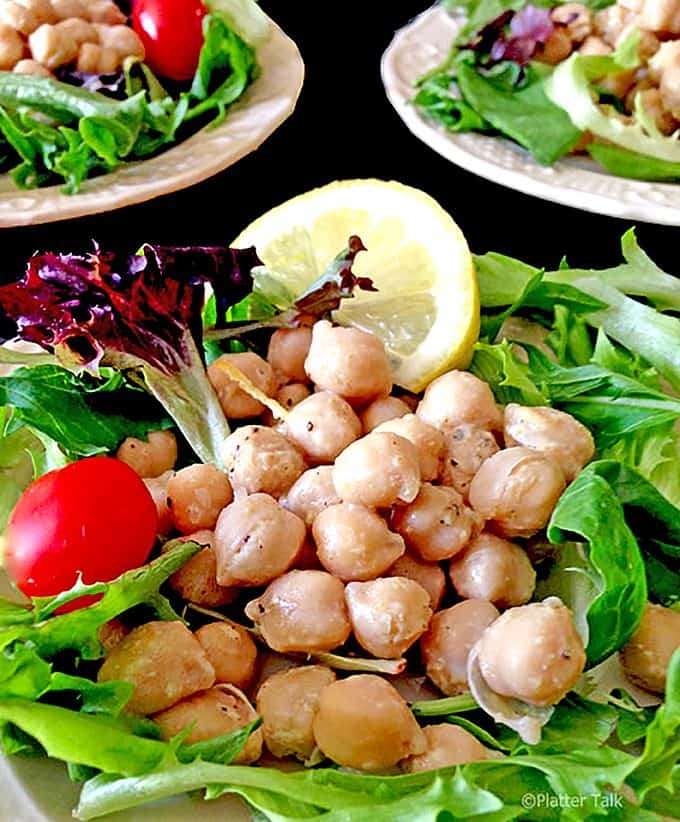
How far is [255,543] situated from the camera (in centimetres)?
114

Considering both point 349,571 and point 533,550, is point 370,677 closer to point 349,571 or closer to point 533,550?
point 349,571

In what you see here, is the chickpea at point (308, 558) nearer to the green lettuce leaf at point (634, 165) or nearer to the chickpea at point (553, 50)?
the green lettuce leaf at point (634, 165)

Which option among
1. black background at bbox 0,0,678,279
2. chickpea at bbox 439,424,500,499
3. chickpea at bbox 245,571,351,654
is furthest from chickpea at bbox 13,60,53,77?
chickpea at bbox 245,571,351,654

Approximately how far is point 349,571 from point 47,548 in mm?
296

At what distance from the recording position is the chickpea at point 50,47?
7.49 feet

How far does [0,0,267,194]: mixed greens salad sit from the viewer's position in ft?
6.89

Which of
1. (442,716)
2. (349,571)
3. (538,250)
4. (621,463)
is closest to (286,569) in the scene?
(349,571)

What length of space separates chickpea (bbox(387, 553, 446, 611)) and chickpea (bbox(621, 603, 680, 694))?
0.19 meters

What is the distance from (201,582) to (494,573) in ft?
0.96

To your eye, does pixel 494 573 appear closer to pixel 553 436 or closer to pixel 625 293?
pixel 553 436

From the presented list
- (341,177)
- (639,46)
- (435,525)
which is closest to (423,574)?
(435,525)

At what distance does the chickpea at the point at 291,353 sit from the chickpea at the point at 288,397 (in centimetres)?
2

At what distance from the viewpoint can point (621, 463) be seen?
1.23m

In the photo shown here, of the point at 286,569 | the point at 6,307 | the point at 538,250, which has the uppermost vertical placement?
the point at 6,307
